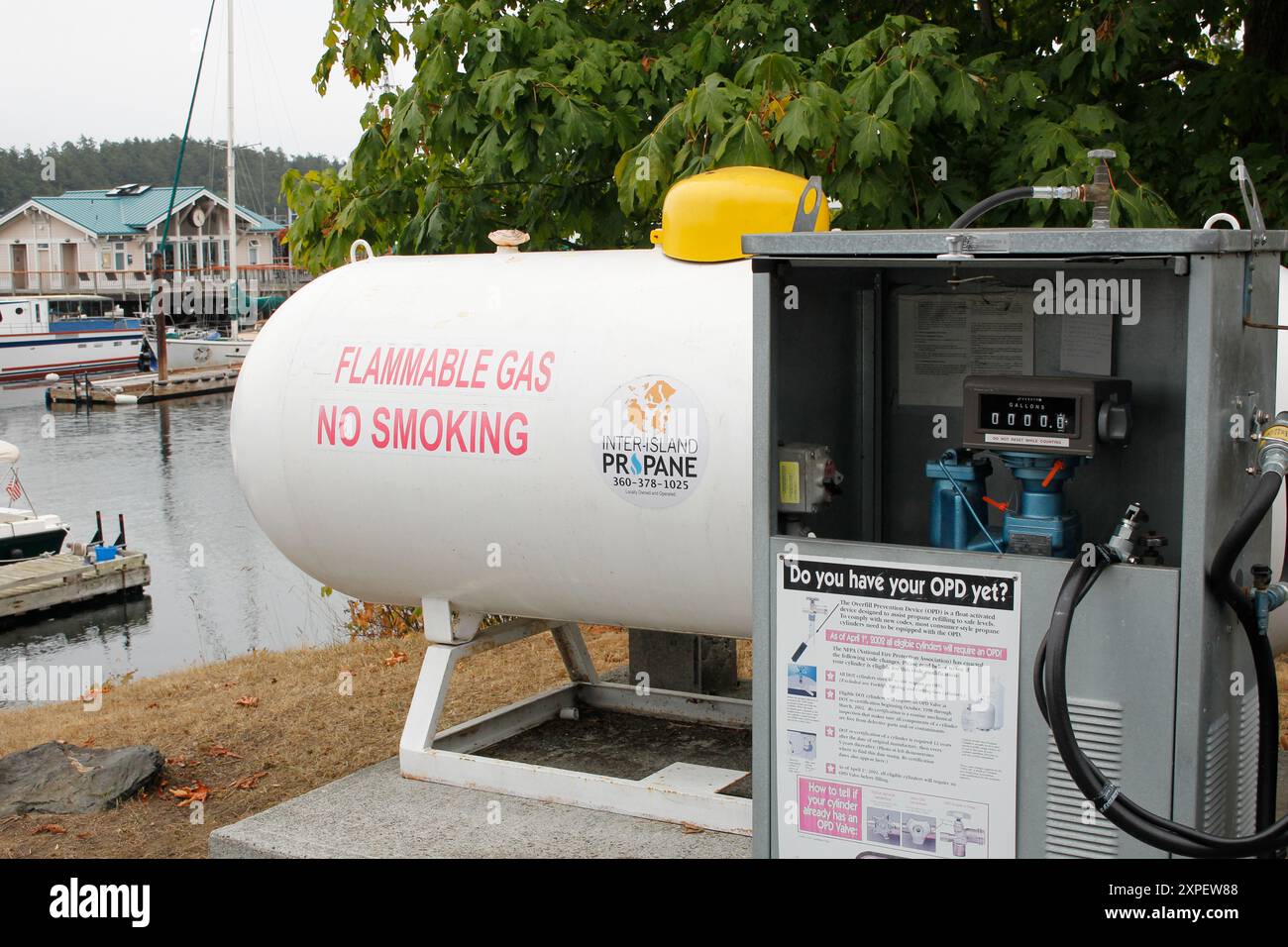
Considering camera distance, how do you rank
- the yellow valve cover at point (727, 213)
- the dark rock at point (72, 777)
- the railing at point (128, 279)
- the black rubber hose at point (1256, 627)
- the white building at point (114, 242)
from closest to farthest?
the black rubber hose at point (1256, 627)
the yellow valve cover at point (727, 213)
the dark rock at point (72, 777)
the railing at point (128, 279)
the white building at point (114, 242)

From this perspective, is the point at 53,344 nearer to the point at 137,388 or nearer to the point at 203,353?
the point at 203,353

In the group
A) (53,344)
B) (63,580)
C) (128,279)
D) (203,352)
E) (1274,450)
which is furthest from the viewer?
(128,279)

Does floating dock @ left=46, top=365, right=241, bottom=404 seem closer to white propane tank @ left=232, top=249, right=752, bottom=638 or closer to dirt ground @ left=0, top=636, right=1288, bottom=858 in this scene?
dirt ground @ left=0, top=636, right=1288, bottom=858

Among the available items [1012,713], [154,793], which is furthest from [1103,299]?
[154,793]

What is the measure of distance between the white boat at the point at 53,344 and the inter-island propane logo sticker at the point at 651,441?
45091 mm

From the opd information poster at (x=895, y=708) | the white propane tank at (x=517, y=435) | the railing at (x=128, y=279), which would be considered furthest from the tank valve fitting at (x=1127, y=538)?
the railing at (x=128, y=279)

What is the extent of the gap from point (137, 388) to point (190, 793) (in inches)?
1549

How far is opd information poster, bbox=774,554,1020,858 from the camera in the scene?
3549 mm

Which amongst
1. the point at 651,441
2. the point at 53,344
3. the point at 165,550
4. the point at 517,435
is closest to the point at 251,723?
the point at 517,435

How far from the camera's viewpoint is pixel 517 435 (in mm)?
5031

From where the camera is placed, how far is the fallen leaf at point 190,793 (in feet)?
19.9

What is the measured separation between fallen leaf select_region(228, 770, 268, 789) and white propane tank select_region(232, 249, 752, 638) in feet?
3.79

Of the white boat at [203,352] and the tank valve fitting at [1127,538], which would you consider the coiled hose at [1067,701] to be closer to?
the tank valve fitting at [1127,538]
